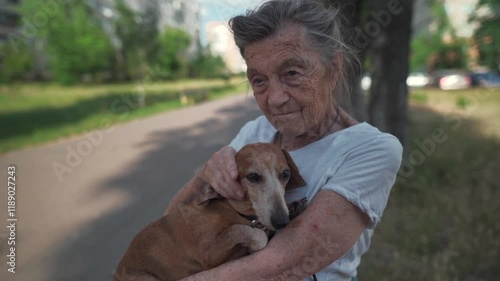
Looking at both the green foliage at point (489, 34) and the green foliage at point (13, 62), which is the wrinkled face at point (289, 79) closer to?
the green foliage at point (489, 34)

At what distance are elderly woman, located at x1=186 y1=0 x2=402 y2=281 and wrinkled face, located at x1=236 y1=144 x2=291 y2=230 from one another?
54 mm

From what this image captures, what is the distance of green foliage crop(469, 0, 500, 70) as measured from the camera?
10719 mm

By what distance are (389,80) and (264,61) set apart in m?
7.13

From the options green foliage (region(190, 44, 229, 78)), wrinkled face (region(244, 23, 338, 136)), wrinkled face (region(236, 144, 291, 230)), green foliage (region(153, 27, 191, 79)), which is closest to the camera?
wrinkled face (region(244, 23, 338, 136))

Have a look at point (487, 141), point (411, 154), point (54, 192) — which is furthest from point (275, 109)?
point (487, 141)

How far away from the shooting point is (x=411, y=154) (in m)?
9.16

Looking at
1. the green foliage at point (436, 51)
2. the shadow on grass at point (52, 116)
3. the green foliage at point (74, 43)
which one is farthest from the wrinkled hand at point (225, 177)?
the green foliage at point (436, 51)

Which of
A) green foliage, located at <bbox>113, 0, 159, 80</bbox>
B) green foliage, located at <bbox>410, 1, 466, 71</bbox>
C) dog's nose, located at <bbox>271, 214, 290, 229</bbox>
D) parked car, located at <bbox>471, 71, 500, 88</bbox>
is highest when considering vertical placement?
green foliage, located at <bbox>113, 0, 159, 80</bbox>

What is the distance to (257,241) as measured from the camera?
1.75 meters

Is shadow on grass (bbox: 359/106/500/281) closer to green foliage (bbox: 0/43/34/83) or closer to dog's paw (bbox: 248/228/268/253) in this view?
dog's paw (bbox: 248/228/268/253)

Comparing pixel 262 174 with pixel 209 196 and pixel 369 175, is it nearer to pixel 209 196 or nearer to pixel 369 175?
pixel 209 196

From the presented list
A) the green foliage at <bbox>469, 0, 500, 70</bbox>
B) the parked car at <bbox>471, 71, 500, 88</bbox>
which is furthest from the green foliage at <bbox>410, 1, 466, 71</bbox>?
the green foliage at <bbox>469, 0, 500, 70</bbox>

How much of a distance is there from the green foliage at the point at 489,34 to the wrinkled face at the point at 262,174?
34.9 ft

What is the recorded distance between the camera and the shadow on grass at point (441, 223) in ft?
15.9
